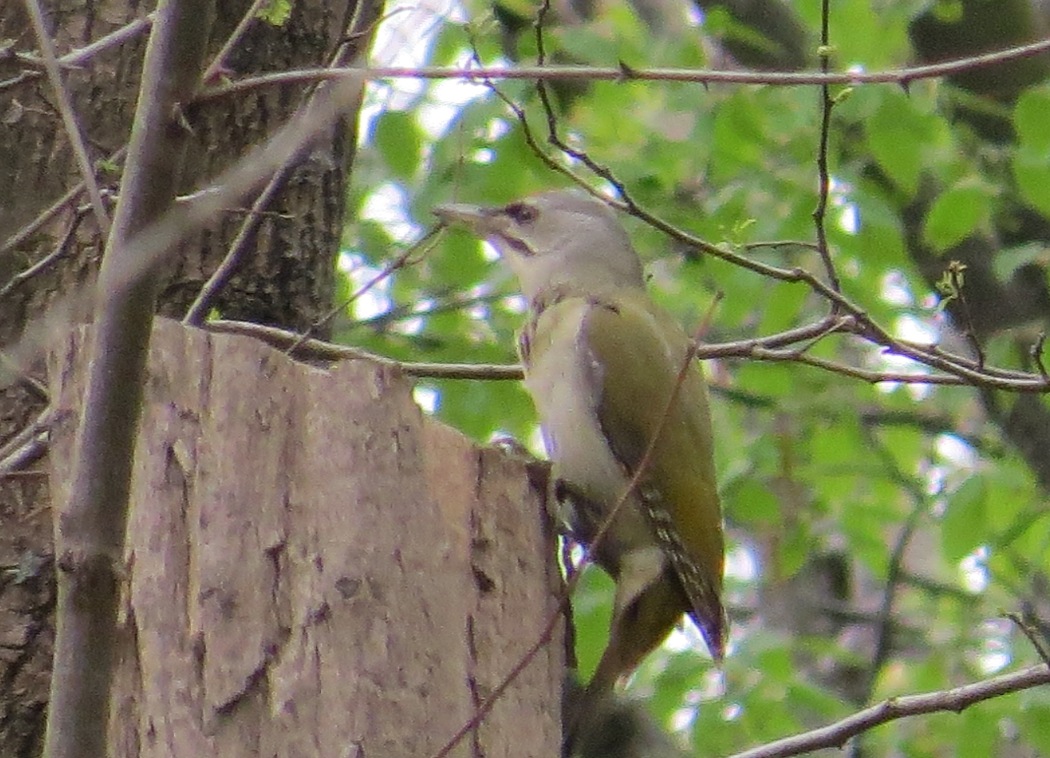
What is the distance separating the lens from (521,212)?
5.02 meters

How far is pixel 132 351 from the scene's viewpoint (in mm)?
1884

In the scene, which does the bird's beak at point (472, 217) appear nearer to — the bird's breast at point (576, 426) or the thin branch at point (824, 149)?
the bird's breast at point (576, 426)

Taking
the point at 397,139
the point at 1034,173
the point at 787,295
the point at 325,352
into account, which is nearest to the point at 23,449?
the point at 325,352

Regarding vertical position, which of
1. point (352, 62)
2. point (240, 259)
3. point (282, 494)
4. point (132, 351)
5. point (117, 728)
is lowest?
point (117, 728)

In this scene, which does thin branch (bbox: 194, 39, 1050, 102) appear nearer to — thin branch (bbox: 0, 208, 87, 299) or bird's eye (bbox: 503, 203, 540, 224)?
thin branch (bbox: 0, 208, 87, 299)

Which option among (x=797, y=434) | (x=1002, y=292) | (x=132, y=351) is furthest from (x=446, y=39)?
(x=132, y=351)

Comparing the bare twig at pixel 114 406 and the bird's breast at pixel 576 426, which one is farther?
the bird's breast at pixel 576 426

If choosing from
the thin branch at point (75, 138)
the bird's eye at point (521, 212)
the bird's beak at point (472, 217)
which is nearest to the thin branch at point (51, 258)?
the thin branch at point (75, 138)

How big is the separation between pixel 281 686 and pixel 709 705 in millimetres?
3872

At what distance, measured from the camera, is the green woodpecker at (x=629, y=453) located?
3812 mm

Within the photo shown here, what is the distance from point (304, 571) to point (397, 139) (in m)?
3.29

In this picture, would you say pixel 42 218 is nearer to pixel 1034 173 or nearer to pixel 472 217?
pixel 472 217

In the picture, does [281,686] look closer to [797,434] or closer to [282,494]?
[282,494]

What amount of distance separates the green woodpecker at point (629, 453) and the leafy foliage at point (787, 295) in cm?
84
